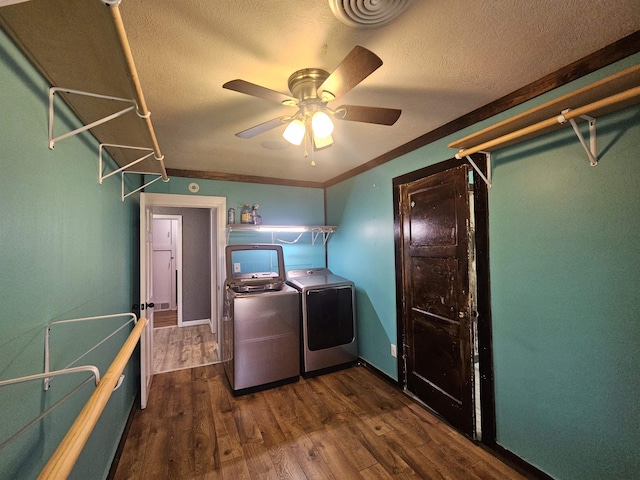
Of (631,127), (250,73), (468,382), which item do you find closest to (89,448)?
(250,73)

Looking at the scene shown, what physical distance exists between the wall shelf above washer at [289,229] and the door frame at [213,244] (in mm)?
191

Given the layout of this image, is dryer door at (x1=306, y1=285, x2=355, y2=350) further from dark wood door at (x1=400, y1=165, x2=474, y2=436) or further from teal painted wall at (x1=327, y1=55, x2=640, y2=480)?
teal painted wall at (x1=327, y1=55, x2=640, y2=480)

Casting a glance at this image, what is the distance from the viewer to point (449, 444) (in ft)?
6.09

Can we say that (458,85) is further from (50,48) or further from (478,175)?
(50,48)

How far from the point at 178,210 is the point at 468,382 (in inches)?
190

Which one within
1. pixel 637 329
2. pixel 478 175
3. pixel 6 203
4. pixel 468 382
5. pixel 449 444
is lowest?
pixel 449 444

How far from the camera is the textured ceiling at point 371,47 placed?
3.39ft

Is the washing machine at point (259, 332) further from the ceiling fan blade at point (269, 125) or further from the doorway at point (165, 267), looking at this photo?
the doorway at point (165, 267)

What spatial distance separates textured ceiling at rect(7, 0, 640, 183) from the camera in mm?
A: 1034

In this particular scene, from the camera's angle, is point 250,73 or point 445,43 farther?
point 250,73

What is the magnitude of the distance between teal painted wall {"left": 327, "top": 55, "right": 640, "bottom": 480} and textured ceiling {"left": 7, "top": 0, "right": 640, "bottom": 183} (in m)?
0.26

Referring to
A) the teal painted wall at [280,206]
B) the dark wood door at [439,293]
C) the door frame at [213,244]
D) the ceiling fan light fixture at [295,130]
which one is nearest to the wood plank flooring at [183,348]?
the door frame at [213,244]

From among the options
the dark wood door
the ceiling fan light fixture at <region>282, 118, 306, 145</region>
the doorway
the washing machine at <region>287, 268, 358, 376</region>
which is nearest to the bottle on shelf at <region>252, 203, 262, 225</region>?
the washing machine at <region>287, 268, 358, 376</region>

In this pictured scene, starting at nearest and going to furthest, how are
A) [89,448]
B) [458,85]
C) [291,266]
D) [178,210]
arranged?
[89,448]
[458,85]
[291,266]
[178,210]
